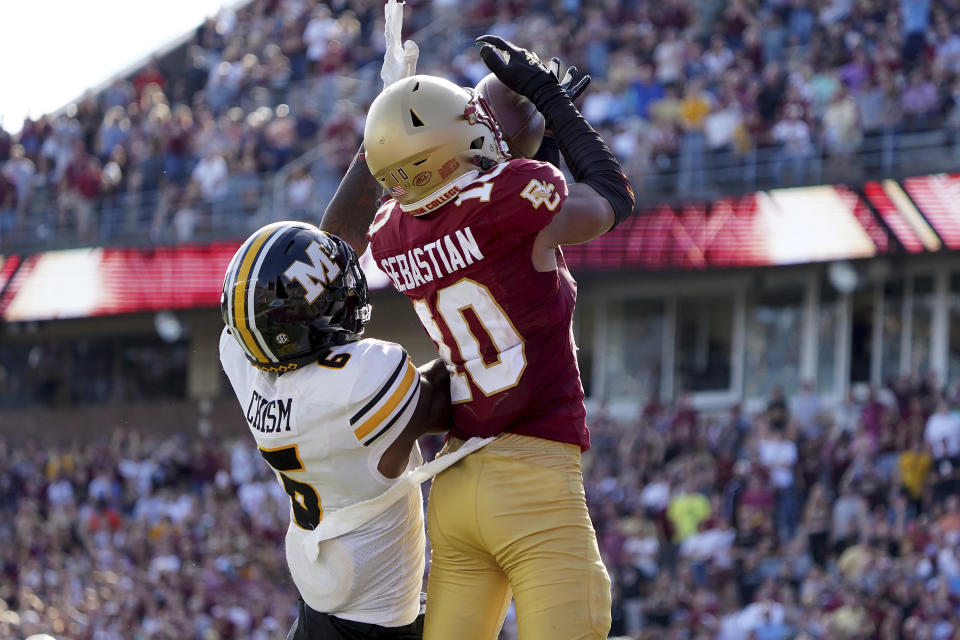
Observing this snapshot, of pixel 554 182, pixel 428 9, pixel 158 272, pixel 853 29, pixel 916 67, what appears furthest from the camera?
pixel 428 9

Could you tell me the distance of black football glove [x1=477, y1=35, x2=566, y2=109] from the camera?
382cm

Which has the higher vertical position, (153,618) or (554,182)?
(554,182)

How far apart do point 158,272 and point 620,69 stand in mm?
6117

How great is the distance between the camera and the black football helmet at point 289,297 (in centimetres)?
359

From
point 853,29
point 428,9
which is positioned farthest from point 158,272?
point 853,29

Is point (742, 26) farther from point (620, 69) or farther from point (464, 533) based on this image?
point (464, 533)

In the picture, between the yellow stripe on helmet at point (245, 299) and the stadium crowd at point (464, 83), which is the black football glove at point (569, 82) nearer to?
the yellow stripe on helmet at point (245, 299)

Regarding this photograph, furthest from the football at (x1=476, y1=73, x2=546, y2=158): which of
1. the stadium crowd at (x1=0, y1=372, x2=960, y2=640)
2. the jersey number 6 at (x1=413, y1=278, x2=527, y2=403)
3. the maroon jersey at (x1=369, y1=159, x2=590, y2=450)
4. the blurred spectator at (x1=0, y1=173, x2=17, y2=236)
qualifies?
the blurred spectator at (x1=0, y1=173, x2=17, y2=236)

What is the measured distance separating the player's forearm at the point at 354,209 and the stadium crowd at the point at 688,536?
21.7ft

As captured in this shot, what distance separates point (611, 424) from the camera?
1380 cm

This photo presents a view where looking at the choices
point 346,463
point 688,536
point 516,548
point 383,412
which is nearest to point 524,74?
point 383,412

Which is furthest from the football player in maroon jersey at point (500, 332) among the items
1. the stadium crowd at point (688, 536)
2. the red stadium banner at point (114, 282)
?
the red stadium banner at point (114, 282)

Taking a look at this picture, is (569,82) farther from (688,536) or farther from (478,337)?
(688,536)

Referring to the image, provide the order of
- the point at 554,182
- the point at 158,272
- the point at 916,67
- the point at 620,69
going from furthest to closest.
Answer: the point at 158,272, the point at 620,69, the point at 916,67, the point at 554,182
